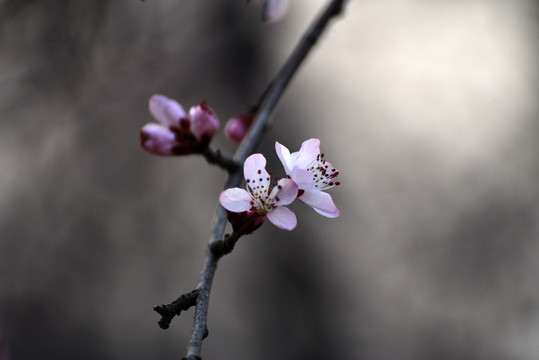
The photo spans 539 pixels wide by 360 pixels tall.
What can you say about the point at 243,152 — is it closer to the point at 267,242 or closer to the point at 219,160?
the point at 219,160

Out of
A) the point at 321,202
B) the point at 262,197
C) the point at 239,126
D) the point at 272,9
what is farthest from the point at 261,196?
the point at 272,9

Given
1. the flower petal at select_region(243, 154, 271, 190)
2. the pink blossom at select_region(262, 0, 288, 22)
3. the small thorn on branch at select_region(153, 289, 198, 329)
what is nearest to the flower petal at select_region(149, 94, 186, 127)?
the flower petal at select_region(243, 154, 271, 190)

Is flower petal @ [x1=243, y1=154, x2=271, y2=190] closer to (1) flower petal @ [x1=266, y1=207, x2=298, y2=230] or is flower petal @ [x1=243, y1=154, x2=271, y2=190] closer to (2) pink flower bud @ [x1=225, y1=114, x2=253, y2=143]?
(1) flower petal @ [x1=266, y1=207, x2=298, y2=230]

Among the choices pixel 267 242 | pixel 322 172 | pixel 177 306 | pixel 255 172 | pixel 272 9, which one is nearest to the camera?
pixel 177 306

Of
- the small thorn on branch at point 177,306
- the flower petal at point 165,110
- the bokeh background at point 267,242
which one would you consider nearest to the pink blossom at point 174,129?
the flower petal at point 165,110

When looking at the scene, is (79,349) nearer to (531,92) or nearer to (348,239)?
(348,239)


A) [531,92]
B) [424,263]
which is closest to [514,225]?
[424,263]

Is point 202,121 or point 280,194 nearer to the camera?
point 280,194
